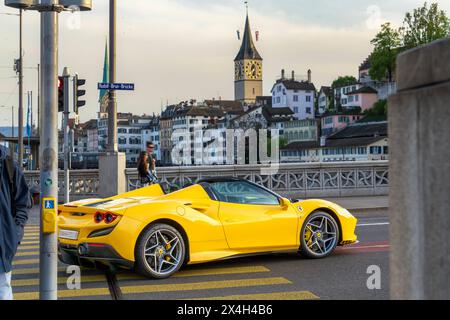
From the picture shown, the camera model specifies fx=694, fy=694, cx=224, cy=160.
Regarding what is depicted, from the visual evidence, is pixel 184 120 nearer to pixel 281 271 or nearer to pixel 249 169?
pixel 249 169

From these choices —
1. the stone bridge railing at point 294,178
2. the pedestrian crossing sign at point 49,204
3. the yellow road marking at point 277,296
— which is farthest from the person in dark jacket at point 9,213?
the stone bridge railing at point 294,178

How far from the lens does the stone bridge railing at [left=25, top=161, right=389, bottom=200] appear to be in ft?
71.9

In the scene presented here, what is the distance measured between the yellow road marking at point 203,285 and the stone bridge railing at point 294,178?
13016 mm

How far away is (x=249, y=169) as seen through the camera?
2250 centimetres

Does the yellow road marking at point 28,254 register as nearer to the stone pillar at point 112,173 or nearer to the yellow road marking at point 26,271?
the yellow road marking at point 26,271

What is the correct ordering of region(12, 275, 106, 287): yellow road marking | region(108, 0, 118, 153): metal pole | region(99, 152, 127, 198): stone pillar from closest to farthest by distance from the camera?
region(12, 275, 106, 287): yellow road marking < region(108, 0, 118, 153): metal pole < region(99, 152, 127, 198): stone pillar

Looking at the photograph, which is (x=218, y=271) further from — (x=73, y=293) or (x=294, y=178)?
(x=294, y=178)

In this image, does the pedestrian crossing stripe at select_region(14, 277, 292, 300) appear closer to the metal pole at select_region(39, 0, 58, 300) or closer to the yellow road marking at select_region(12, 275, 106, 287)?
the yellow road marking at select_region(12, 275, 106, 287)

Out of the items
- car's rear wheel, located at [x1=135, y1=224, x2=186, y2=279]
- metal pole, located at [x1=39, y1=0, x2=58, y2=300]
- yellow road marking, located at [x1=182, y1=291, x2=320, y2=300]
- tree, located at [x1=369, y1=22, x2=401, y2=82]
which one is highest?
tree, located at [x1=369, y1=22, x2=401, y2=82]

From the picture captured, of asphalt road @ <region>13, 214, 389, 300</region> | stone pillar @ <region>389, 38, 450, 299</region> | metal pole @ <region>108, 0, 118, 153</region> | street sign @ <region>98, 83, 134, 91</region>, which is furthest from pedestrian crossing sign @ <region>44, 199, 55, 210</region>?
metal pole @ <region>108, 0, 118, 153</region>

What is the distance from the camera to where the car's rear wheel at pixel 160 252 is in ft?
27.8

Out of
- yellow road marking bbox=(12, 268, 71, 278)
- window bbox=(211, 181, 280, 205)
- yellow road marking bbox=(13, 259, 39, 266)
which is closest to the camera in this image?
yellow road marking bbox=(12, 268, 71, 278)
